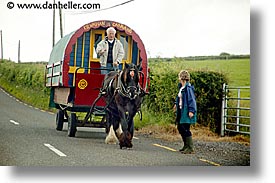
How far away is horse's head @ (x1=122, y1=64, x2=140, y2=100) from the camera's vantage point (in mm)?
9477

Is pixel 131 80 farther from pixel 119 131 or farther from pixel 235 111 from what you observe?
pixel 235 111

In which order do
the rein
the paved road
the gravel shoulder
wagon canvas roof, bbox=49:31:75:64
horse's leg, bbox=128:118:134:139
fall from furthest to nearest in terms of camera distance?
wagon canvas roof, bbox=49:31:75:64
horse's leg, bbox=128:118:134:139
the gravel shoulder
the rein
the paved road

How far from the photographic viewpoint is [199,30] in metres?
10.4

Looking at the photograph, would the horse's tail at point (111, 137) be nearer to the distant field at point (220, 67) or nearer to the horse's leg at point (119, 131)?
the horse's leg at point (119, 131)

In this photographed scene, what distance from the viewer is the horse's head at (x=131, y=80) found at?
9477mm

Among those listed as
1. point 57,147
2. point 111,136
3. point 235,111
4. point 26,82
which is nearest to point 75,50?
point 26,82

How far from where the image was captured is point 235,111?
1084 cm

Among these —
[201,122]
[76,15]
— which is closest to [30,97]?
[76,15]

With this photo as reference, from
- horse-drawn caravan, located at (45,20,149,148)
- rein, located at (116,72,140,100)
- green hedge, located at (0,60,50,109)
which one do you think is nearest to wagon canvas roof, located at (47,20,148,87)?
horse-drawn caravan, located at (45,20,149,148)

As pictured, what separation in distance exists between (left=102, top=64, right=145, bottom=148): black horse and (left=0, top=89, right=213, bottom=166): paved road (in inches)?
7.5

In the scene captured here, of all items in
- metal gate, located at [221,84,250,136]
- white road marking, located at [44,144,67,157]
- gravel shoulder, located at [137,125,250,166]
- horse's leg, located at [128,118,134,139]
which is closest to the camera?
white road marking, located at [44,144,67,157]

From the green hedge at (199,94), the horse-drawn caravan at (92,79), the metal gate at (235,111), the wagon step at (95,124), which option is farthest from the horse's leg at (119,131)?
the metal gate at (235,111)

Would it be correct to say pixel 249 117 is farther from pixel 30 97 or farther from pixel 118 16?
pixel 30 97

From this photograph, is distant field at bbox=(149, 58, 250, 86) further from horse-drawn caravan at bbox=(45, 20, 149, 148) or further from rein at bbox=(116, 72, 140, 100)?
rein at bbox=(116, 72, 140, 100)
